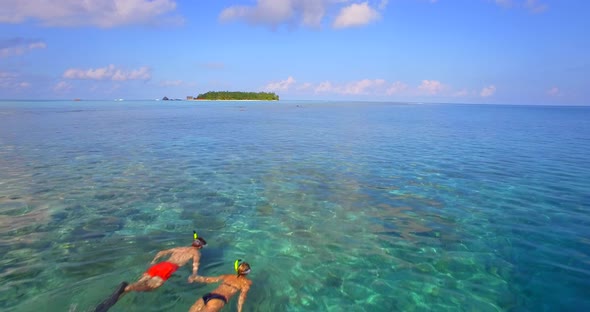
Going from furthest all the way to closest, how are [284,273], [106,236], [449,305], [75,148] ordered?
[75,148] → [106,236] → [284,273] → [449,305]

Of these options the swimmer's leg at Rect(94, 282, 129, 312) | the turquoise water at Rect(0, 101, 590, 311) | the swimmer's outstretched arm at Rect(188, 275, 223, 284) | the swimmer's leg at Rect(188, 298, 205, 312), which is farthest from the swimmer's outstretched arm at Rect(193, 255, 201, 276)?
the swimmer's leg at Rect(94, 282, 129, 312)

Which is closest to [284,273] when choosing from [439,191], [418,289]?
[418,289]

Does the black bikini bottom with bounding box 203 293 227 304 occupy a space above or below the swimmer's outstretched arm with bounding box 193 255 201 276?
above

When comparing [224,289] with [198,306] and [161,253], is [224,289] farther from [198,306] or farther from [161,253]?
[161,253]

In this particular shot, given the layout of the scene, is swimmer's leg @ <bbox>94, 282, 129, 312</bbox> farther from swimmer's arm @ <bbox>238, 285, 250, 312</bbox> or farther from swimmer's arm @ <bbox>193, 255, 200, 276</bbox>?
swimmer's arm @ <bbox>238, 285, 250, 312</bbox>

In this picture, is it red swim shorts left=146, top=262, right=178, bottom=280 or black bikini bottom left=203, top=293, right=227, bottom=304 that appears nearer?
black bikini bottom left=203, top=293, right=227, bottom=304

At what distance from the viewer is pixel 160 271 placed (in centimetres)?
989

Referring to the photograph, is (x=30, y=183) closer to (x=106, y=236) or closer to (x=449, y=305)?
(x=106, y=236)

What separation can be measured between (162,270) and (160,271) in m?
0.06

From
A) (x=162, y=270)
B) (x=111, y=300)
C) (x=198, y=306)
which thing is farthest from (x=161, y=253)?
(x=198, y=306)

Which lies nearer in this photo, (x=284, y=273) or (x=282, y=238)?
(x=284, y=273)

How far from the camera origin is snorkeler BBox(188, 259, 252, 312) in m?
8.41

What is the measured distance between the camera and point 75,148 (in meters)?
31.6

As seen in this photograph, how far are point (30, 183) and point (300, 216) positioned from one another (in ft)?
55.3
